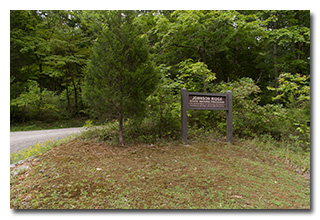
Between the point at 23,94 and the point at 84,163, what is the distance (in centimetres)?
437

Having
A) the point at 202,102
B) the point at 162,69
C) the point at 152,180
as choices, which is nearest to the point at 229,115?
the point at 202,102

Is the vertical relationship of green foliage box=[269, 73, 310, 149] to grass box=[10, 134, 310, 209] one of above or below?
above

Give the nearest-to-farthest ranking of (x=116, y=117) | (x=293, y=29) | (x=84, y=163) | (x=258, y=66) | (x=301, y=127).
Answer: (x=84, y=163) < (x=116, y=117) < (x=301, y=127) < (x=293, y=29) < (x=258, y=66)

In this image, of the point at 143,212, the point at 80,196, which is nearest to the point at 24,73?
the point at 80,196

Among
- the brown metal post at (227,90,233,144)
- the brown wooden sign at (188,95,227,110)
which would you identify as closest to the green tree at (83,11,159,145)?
the brown wooden sign at (188,95,227,110)

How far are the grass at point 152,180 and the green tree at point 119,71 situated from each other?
91cm

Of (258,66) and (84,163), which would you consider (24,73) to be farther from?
(258,66)

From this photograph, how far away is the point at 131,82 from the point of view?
140 inches

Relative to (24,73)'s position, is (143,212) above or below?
below

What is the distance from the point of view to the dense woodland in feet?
11.9

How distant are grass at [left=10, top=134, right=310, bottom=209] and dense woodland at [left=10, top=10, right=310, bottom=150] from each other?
0.88 m

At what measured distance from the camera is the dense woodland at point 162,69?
11.9 ft

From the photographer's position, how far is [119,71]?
3.53 metres

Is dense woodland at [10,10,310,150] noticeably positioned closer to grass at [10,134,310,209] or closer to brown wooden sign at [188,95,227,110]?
brown wooden sign at [188,95,227,110]
